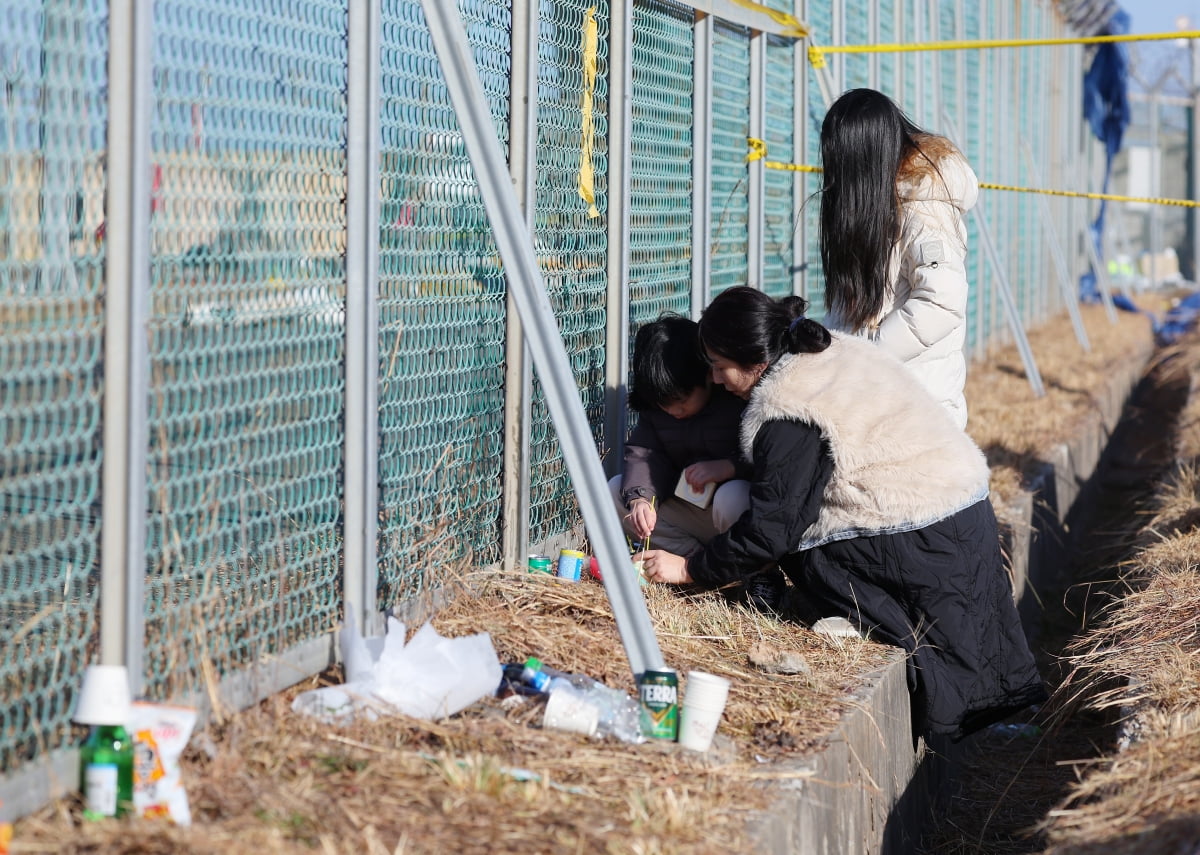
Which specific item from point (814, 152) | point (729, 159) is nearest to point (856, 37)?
point (814, 152)

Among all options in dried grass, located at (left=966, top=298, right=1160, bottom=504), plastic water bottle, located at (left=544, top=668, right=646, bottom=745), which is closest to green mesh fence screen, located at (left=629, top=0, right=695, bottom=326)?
dried grass, located at (left=966, top=298, right=1160, bottom=504)

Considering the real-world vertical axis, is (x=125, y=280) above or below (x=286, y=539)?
above

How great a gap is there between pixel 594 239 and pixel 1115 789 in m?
2.49

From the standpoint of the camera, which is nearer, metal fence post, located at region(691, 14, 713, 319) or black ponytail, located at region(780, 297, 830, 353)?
black ponytail, located at region(780, 297, 830, 353)

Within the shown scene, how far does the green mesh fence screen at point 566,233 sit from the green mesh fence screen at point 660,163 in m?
0.23

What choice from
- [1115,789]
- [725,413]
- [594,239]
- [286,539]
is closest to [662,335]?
[725,413]

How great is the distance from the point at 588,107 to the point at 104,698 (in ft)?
9.36

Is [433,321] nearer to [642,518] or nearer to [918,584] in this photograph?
[642,518]

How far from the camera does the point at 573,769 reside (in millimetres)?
2854

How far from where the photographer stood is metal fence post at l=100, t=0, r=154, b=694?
8.38 feet

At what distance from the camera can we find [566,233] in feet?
14.9

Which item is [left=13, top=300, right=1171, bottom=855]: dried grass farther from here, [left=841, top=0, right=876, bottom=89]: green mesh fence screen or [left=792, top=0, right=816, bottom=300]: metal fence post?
[left=841, top=0, right=876, bottom=89]: green mesh fence screen

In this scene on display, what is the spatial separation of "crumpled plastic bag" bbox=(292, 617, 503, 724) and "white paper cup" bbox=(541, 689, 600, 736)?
0.17m

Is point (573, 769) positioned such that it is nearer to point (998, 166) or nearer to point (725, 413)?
point (725, 413)
